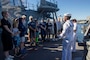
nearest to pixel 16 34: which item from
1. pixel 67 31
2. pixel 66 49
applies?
pixel 66 49

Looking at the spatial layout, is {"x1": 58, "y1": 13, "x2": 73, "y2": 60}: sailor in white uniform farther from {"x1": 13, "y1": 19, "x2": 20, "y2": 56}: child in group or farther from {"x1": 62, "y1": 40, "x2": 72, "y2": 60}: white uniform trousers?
{"x1": 13, "y1": 19, "x2": 20, "y2": 56}: child in group

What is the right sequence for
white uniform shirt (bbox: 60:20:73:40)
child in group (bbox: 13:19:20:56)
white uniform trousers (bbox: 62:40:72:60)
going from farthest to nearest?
child in group (bbox: 13:19:20:56) < white uniform trousers (bbox: 62:40:72:60) < white uniform shirt (bbox: 60:20:73:40)

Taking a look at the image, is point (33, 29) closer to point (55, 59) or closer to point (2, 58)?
point (55, 59)

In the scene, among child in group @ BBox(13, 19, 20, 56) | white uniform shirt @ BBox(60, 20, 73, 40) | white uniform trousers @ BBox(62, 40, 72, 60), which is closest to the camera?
white uniform shirt @ BBox(60, 20, 73, 40)

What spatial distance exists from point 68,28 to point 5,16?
2260mm

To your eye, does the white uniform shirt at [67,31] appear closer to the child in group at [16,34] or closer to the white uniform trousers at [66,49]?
the white uniform trousers at [66,49]

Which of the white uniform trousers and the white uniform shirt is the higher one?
the white uniform shirt

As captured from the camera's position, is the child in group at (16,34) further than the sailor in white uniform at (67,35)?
Yes

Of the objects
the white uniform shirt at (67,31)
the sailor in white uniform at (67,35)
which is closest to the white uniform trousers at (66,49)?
the sailor in white uniform at (67,35)

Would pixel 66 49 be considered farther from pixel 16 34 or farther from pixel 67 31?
pixel 16 34

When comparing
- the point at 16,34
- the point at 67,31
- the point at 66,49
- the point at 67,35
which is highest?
the point at 67,31

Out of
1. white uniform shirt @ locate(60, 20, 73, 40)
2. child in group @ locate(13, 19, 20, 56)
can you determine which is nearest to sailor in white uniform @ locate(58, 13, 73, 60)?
white uniform shirt @ locate(60, 20, 73, 40)

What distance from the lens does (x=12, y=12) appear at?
690 inches

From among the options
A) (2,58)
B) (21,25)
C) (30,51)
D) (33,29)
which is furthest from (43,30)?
(2,58)
